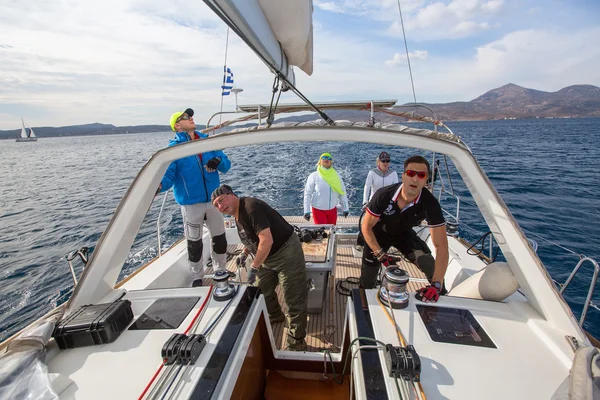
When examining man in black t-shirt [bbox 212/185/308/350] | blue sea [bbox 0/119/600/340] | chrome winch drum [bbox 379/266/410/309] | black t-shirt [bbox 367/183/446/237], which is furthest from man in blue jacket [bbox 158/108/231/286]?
blue sea [bbox 0/119/600/340]

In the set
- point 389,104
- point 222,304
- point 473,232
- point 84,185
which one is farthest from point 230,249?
point 84,185

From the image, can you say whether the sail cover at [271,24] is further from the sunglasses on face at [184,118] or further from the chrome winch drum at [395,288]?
the chrome winch drum at [395,288]

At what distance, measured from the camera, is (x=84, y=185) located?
16266mm

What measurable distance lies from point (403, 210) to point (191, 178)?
Answer: 2172mm

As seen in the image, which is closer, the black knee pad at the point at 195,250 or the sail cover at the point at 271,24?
the sail cover at the point at 271,24

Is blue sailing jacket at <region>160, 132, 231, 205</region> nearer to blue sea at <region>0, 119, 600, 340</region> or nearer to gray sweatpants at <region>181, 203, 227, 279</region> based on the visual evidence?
gray sweatpants at <region>181, 203, 227, 279</region>

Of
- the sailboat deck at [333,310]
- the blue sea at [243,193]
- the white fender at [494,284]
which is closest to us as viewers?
the white fender at [494,284]

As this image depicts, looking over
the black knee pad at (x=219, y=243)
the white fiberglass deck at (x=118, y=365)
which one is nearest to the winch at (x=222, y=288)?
the white fiberglass deck at (x=118, y=365)

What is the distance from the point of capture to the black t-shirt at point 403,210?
2.43m

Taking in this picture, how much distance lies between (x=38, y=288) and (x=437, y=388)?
8.03m

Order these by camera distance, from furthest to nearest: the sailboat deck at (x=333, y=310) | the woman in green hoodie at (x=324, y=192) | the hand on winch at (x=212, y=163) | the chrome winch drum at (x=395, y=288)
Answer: the woman in green hoodie at (x=324, y=192) → the hand on winch at (x=212, y=163) → the sailboat deck at (x=333, y=310) → the chrome winch drum at (x=395, y=288)

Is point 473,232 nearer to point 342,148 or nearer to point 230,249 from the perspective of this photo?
point 230,249

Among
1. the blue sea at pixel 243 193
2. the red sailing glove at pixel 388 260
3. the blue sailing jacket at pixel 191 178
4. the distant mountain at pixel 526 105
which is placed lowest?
the blue sea at pixel 243 193

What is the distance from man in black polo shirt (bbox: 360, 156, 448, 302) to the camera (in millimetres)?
2297
